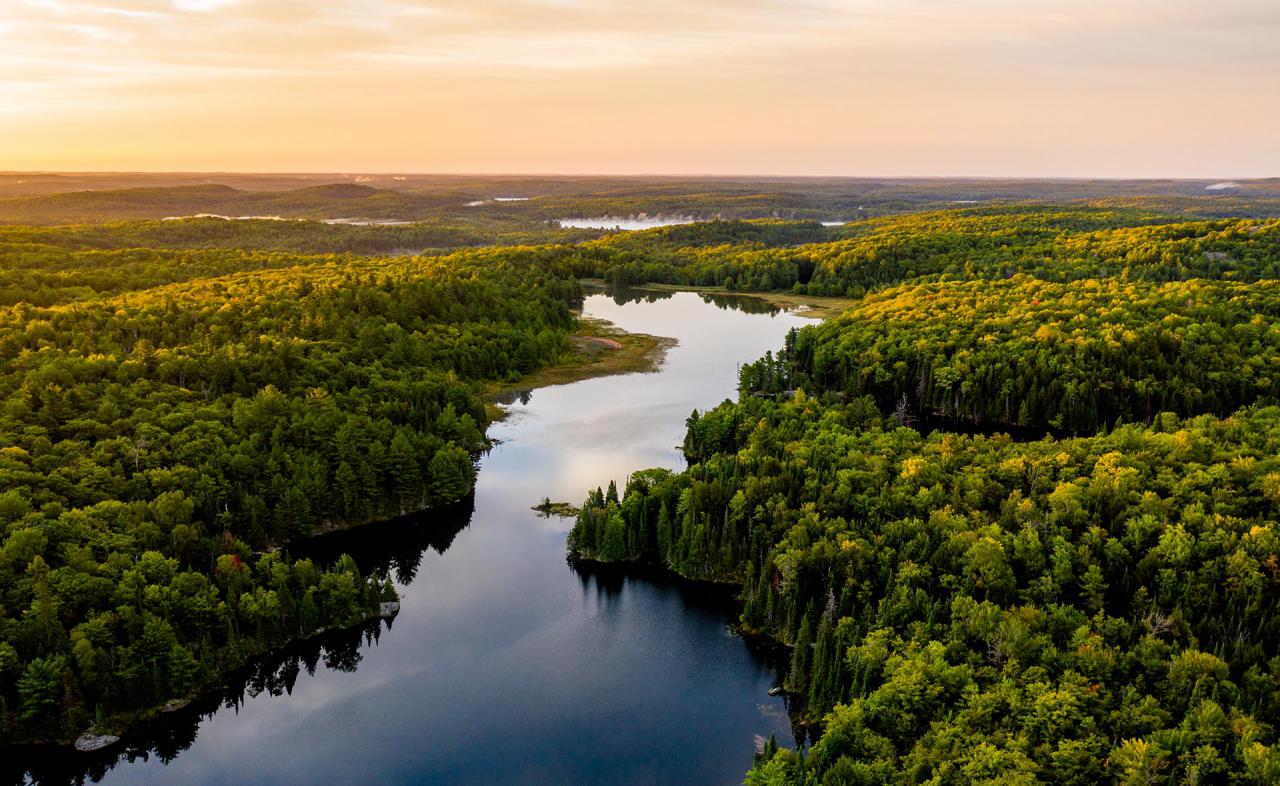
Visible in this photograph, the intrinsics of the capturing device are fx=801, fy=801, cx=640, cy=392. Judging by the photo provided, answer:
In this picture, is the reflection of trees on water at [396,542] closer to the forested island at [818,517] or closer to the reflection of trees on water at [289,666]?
the reflection of trees on water at [289,666]

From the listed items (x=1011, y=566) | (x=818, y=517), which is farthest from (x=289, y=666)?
(x=1011, y=566)

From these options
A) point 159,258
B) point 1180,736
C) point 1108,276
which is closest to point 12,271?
point 159,258

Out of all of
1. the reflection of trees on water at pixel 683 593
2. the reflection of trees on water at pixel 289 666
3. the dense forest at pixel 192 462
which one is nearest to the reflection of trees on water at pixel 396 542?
the reflection of trees on water at pixel 289 666

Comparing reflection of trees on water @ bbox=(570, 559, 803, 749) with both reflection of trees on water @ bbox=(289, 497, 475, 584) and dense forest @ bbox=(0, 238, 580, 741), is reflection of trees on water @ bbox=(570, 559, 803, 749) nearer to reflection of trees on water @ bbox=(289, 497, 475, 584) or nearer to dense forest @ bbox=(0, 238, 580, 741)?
reflection of trees on water @ bbox=(289, 497, 475, 584)

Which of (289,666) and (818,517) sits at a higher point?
(818,517)

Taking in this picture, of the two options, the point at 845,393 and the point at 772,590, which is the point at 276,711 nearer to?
the point at 772,590

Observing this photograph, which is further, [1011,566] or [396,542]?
[396,542]

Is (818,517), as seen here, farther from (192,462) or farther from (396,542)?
(192,462)
